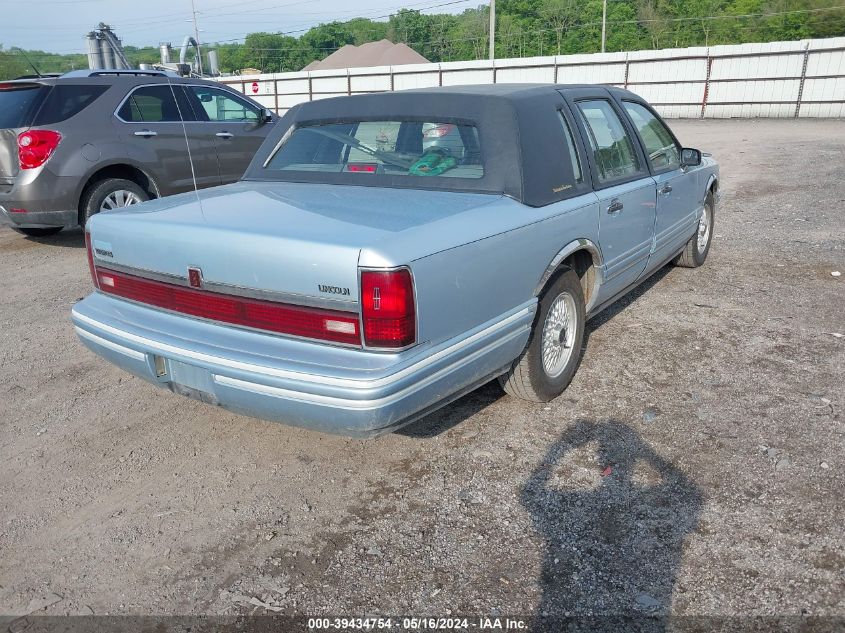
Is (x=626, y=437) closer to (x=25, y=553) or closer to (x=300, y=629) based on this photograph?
(x=300, y=629)

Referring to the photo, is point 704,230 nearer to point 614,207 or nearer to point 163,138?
point 614,207

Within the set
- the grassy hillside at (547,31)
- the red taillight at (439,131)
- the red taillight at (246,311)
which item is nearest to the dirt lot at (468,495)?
the red taillight at (246,311)

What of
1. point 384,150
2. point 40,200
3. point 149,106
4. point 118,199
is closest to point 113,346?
point 384,150

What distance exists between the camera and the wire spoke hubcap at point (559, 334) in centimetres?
372

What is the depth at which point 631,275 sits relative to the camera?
4625mm

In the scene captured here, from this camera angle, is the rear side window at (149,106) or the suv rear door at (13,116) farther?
the rear side window at (149,106)

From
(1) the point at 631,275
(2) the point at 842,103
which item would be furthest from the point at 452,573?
(2) the point at 842,103

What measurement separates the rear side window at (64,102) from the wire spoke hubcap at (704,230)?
20.5 ft

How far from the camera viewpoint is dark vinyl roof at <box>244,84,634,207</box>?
132 inches

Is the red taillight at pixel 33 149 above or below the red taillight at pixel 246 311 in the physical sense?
above

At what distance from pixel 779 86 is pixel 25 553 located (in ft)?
88.0

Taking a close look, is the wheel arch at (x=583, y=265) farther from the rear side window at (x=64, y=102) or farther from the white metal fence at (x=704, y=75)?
the white metal fence at (x=704, y=75)

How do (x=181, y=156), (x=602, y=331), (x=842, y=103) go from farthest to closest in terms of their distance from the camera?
(x=842, y=103) < (x=181, y=156) < (x=602, y=331)

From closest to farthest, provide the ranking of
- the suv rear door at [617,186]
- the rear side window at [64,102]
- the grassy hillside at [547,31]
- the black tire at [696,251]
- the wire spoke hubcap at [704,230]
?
the suv rear door at [617,186] → the black tire at [696,251] → the wire spoke hubcap at [704,230] → the rear side window at [64,102] → the grassy hillside at [547,31]
